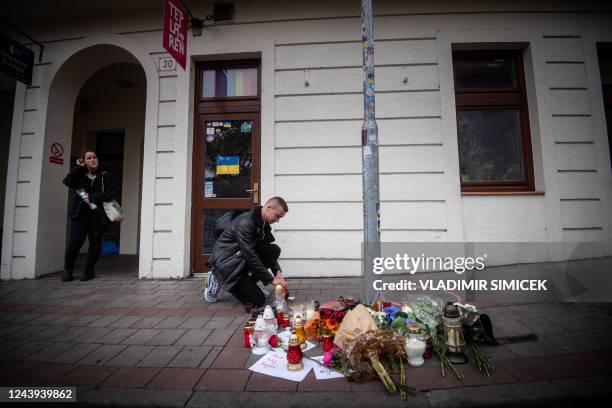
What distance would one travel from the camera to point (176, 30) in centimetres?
448

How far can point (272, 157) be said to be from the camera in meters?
4.68

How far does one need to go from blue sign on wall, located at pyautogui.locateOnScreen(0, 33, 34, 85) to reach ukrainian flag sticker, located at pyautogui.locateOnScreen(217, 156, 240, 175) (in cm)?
369

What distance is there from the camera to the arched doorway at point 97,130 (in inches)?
203

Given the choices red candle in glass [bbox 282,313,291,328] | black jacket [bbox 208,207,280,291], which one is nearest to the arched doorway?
black jacket [bbox 208,207,280,291]

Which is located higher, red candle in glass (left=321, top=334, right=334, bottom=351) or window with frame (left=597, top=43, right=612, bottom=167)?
window with frame (left=597, top=43, right=612, bottom=167)

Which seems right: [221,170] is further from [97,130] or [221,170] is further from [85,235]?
[97,130]

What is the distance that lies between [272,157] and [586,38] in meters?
5.67

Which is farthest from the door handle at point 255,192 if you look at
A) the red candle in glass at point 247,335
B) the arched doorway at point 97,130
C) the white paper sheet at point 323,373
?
the white paper sheet at point 323,373

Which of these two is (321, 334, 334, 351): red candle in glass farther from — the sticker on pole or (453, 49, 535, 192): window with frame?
the sticker on pole

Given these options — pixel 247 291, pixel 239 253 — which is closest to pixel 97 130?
pixel 239 253

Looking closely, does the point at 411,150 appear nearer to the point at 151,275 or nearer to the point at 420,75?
the point at 420,75

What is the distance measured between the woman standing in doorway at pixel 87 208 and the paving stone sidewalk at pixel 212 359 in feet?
3.56

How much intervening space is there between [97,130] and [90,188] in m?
3.83

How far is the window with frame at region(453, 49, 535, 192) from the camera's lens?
15.8 feet
